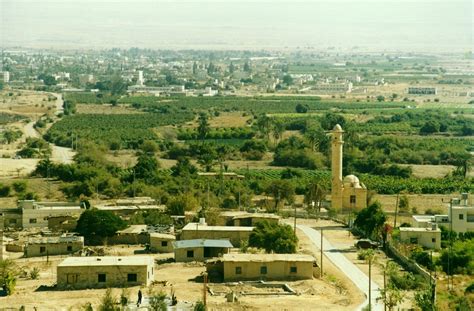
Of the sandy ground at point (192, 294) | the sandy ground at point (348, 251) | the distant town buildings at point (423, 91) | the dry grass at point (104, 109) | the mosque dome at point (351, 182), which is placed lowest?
the distant town buildings at point (423, 91)

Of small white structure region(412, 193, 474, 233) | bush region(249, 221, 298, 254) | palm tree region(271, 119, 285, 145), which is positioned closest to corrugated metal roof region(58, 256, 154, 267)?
bush region(249, 221, 298, 254)

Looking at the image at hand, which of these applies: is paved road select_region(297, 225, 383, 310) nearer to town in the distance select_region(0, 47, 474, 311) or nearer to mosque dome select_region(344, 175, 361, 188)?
town in the distance select_region(0, 47, 474, 311)

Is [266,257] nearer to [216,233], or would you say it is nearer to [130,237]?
[216,233]

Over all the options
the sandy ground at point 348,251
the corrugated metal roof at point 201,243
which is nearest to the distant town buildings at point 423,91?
the sandy ground at point 348,251

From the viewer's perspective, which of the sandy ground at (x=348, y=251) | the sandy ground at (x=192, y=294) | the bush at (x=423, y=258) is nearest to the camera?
the sandy ground at (x=192, y=294)

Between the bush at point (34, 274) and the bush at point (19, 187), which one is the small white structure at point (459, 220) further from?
the bush at point (19, 187)

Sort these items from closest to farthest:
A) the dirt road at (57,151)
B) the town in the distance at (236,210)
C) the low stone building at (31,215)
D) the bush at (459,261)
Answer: the town in the distance at (236,210) → the bush at (459,261) → the low stone building at (31,215) → the dirt road at (57,151)

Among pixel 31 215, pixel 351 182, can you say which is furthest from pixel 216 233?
pixel 351 182
